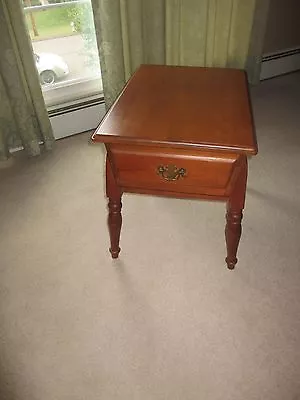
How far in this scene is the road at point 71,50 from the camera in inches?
91.1

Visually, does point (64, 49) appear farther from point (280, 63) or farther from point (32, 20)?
point (280, 63)

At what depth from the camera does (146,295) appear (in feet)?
4.92

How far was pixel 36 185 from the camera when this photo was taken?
208cm

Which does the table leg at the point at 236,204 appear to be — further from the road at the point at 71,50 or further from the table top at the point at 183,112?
the road at the point at 71,50

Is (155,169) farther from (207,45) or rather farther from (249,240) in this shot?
(207,45)

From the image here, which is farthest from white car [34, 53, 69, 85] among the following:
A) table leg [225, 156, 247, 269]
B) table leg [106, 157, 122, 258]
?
table leg [225, 156, 247, 269]

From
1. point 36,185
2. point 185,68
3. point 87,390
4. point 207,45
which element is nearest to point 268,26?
point 207,45

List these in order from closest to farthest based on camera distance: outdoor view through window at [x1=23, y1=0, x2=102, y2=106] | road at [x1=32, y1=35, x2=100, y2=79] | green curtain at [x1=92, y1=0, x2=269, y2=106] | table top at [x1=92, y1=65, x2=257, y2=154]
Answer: table top at [x1=92, y1=65, x2=257, y2=154] < green curtain at [x1=92, y1=0, x2=269, y2=106] < outdoor view through window at [x1=23, y1=0, x2=102, y2=106] < road at [x1=32, y1=35, x2=100, y2=79]

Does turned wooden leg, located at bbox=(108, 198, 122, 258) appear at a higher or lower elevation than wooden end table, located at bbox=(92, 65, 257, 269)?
lower

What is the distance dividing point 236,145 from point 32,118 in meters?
1.43

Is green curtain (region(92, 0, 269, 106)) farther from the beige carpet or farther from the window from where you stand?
the beige carpet

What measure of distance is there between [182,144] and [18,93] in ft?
4.02

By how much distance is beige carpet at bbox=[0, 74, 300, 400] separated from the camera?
4.10ft

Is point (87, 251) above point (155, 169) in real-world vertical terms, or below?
below
